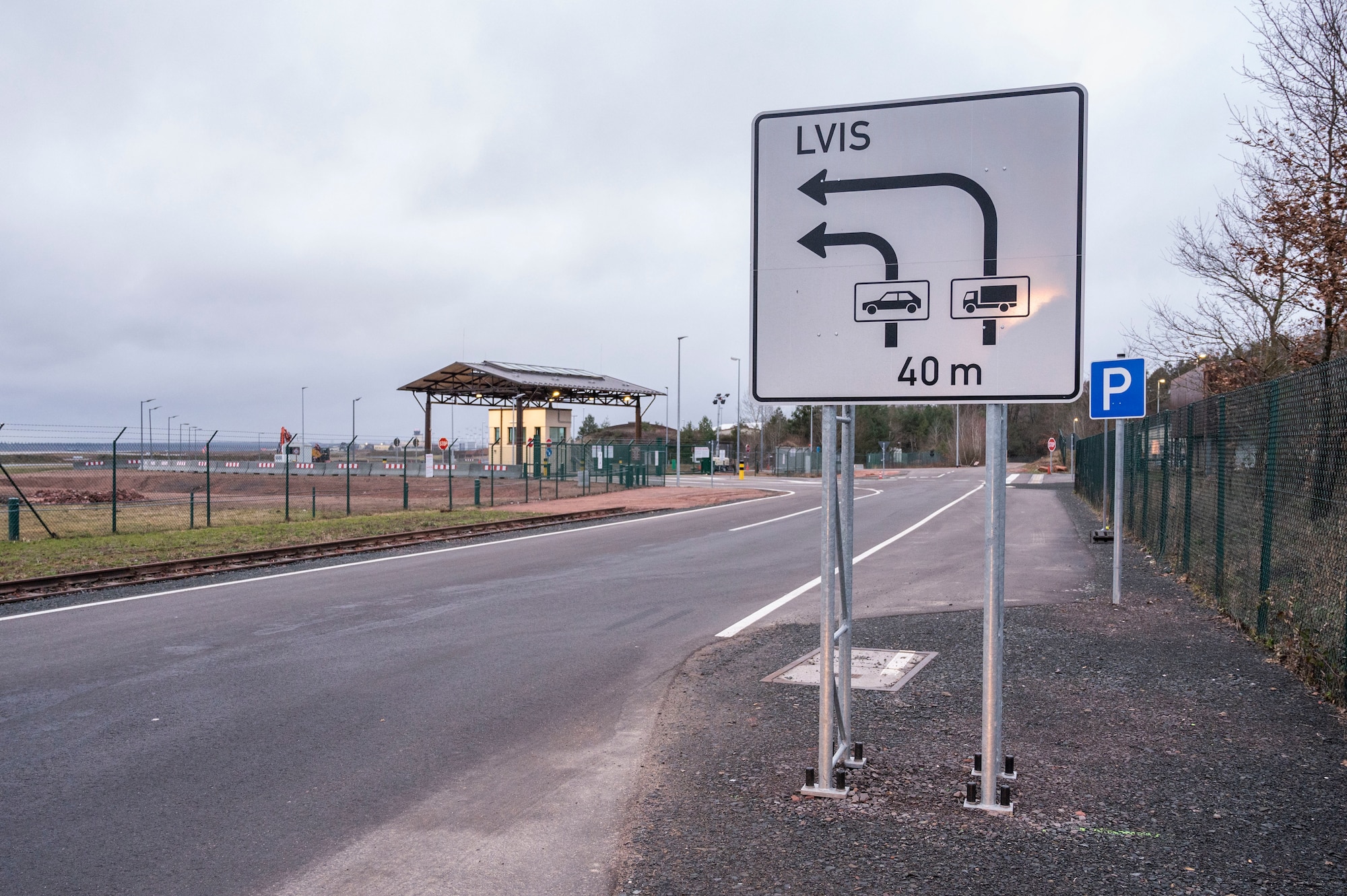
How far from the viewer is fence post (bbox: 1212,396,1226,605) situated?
9.77 metres

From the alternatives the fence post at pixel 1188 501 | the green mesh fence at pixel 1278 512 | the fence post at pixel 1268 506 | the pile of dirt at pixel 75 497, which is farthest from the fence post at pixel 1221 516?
the pile of dirt at pixel 75 497

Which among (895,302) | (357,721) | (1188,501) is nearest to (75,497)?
(357,721)

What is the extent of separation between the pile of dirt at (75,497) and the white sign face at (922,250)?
29470 mm

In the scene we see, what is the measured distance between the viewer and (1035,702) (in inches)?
247

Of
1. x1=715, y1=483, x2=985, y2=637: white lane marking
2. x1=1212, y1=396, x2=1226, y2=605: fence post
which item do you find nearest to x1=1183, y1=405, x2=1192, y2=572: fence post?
x1=1212, y1=396, x2=1226, y2=605: fence post

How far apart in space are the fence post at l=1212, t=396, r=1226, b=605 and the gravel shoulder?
7.05 ft

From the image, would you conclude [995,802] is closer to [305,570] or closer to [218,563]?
[305,570]

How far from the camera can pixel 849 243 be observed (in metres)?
4.48

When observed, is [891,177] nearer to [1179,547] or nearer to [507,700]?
[507,700]

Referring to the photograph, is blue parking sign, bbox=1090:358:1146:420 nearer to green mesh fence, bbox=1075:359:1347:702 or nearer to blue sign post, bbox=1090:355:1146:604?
blue sign post, bbox=1090:355:1146:604

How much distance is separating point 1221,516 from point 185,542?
667 inches

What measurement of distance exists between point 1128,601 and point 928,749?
6187 mm

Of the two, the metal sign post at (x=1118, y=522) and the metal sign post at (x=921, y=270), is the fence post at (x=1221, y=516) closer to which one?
the metal sign post at (x=1118, y=522)

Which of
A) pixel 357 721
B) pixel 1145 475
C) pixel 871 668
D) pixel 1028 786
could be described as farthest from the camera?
pixel 1145 475
